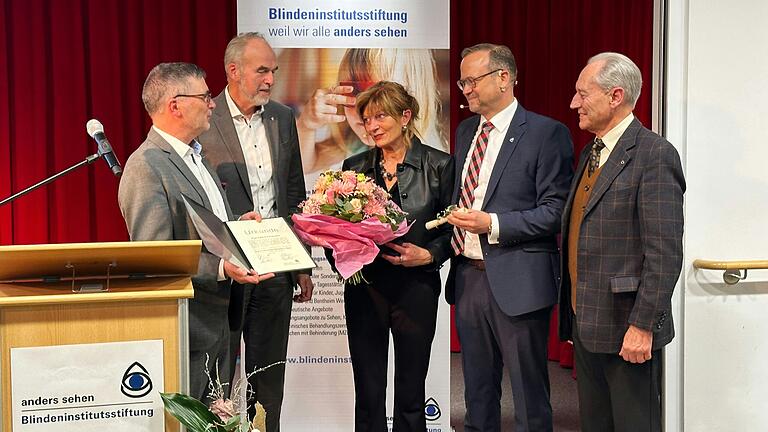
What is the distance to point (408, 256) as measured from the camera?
3.47 meters

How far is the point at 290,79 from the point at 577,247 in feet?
6.39

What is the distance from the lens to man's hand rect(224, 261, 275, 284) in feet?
9.64

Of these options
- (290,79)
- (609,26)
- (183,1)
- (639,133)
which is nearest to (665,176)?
(639,133)

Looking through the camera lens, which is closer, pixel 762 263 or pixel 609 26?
pixel 762 263

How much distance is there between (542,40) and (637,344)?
3.85 m

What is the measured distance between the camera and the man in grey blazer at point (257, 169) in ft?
12.0

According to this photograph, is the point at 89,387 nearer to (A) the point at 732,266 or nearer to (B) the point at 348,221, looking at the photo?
(B) the point at 348,221

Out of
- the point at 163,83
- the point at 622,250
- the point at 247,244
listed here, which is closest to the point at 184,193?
the point at 247,244

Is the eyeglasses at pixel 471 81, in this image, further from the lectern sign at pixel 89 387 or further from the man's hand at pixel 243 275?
the lectern sign at pixel 89 387

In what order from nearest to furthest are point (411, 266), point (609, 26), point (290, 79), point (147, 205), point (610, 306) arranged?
point (147, 205)
point (610, 306)
point (411, 266)
point (290, 79)
point (609, 26)

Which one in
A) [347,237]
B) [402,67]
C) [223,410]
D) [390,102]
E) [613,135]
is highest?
[402,67]

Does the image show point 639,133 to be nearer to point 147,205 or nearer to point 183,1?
point 147,205

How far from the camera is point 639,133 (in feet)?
10.0

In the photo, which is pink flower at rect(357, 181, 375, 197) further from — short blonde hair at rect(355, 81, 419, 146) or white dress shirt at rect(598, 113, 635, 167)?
white dress shirt at rect(598, 113, 635, 167)
